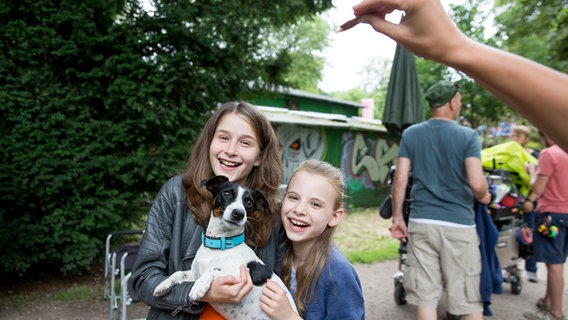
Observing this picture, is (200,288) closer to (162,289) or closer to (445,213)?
(162,289)

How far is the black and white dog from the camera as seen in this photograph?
1.90 meters

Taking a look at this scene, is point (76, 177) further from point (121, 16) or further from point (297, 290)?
point (297, 290)

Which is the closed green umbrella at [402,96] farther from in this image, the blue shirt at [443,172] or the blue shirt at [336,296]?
the blue shirt at [336,296]

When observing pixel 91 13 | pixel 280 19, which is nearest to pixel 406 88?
pixel 280 19

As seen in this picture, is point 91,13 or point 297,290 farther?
point 91,13

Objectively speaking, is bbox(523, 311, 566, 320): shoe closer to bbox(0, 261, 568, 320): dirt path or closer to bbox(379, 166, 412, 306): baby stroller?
bbox(0, 261, 568, 320): dirt path

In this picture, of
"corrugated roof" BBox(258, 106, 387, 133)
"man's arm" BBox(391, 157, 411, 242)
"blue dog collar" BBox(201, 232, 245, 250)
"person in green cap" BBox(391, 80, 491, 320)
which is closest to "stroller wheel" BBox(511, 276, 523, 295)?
"person in green cap" BBox(391, 80, 491, 320)

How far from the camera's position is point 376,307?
5.28 metres

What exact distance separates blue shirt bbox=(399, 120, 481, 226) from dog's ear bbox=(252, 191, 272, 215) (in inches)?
88.4

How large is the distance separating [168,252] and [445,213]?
2.78 meters

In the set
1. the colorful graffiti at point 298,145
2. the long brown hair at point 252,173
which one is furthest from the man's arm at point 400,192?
the colorful graffiti at point 298,145

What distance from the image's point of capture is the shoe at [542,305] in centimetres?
521

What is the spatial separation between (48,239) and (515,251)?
6172 millimetres

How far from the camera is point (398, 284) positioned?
5.30 meters
